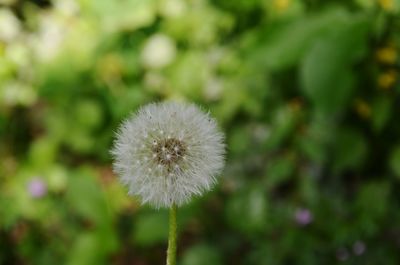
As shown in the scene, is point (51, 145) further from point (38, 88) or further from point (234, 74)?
point (234, 74)

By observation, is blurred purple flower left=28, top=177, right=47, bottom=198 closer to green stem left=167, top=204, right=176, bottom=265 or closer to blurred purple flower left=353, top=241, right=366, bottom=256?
blurred purple flower left=353, top=241, right=366, bottom=256

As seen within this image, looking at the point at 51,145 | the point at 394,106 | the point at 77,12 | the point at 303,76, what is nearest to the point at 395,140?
the point at 394,106

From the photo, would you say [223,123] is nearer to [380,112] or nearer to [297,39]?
[297,39]

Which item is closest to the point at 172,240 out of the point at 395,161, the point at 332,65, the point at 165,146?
the point at 165,146

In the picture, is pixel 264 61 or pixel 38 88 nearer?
pixel 264 61

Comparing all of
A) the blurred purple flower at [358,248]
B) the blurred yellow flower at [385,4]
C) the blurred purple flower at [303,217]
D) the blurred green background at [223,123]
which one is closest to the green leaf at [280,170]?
the blurred green background at [223,123]

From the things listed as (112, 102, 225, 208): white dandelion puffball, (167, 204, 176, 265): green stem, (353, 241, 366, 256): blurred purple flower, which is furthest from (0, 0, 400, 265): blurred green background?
(167, 204, 176, 265): green stem

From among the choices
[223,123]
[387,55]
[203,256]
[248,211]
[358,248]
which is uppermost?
[223,123]
